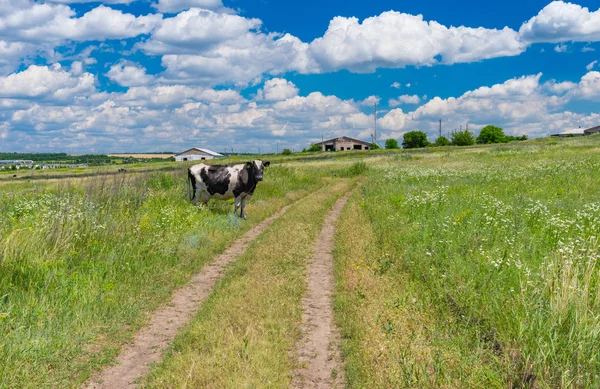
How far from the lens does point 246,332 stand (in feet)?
23.3

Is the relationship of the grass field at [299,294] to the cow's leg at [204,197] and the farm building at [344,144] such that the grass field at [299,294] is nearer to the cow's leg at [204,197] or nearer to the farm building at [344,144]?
the cow's leg at [204,197]

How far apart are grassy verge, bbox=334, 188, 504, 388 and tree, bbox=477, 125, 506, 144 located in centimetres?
15542

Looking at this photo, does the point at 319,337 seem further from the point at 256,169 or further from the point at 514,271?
the point at 256,169

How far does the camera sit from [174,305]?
8.99 m

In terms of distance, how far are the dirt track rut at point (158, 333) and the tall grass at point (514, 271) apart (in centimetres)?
408

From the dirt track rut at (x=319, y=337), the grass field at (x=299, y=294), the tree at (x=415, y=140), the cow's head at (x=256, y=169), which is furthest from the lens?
the tree at (x=415, y=140)

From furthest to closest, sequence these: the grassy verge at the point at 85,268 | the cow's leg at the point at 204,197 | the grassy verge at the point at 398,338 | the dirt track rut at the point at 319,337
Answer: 1. the cow's leg at the point at 204,197
2. the grassy verge at the point at 85,268
3. the dirt track rut at the point at 319,337
4. the grassy verge at the point at 398,338

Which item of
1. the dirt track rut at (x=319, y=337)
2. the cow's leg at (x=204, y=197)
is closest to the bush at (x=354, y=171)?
the cow's leg at (x=204, y=197)

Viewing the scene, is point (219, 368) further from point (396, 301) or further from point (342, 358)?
point (396, 301)

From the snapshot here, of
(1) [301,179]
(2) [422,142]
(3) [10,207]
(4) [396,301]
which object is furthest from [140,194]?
(2) [422,142]

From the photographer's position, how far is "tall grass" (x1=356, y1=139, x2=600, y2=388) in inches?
213

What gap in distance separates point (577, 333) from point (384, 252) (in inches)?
240

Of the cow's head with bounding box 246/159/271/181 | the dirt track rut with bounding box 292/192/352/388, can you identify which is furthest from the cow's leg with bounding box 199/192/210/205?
the dirt track rut with bounding box 292/192/352/388

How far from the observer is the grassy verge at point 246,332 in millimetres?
5898
